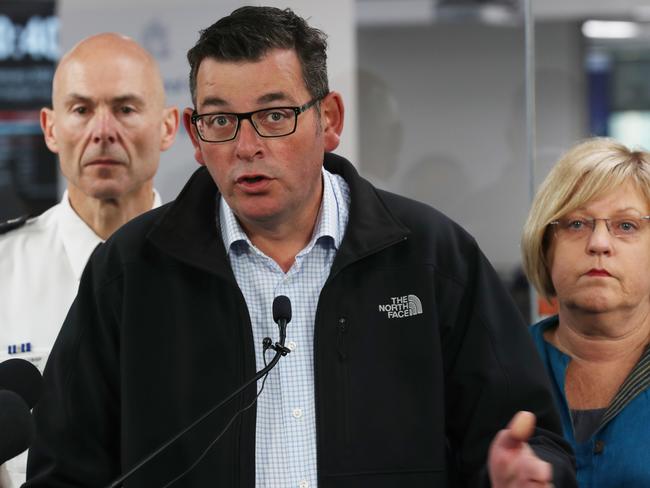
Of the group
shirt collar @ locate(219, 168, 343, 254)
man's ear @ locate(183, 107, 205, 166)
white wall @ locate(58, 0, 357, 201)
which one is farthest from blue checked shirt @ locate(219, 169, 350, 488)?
white wall @ locate(58, 0, 357, 201)

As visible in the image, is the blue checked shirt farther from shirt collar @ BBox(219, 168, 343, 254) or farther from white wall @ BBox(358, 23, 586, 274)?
white wall @ BBox(358, 23, 586, 274)

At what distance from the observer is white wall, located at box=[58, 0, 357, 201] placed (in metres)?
3.22

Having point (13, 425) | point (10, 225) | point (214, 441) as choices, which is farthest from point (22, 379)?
point (10, 225)

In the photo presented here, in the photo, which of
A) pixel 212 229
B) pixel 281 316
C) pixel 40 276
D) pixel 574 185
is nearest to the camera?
pixel 281 316

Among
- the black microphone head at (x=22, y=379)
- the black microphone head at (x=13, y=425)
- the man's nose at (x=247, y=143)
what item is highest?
the man's nose at (x=247, y=143)

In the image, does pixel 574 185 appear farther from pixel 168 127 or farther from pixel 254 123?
pixel 168 127

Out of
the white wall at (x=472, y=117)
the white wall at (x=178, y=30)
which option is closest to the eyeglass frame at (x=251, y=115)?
the white wall at (x=178, y=30)

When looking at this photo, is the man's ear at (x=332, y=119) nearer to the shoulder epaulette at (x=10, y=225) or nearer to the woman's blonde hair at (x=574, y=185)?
the woman's blonde hair at (x=574, y=185)

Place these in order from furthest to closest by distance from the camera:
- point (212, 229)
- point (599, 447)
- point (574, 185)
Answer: point (574, 185), point (599, 447), point (212, 229)

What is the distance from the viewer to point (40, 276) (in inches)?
109

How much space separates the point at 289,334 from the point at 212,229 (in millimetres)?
255

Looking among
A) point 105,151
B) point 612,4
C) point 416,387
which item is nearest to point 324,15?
point 105,151

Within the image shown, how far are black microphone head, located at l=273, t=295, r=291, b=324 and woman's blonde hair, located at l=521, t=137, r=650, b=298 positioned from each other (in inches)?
35.3

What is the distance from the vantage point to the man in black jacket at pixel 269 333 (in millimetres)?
1967
